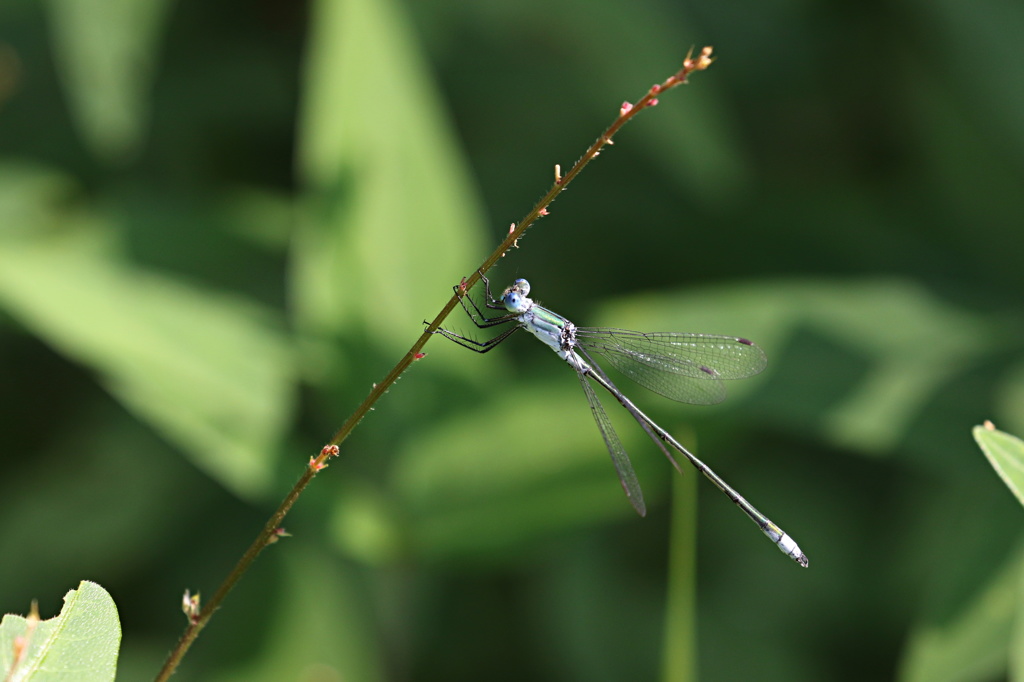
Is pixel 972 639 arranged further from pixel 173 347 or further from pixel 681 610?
pixel 173 347

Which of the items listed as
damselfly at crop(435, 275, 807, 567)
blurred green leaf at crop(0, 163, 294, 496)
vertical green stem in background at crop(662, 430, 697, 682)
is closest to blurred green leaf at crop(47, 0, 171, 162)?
blurred green leaf at crop(0, 163, 294, 496)

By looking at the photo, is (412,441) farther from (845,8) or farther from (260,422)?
(845,8)

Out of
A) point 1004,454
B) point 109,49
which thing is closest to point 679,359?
point 1004,454

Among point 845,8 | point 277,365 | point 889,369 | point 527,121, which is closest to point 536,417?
point 277,365

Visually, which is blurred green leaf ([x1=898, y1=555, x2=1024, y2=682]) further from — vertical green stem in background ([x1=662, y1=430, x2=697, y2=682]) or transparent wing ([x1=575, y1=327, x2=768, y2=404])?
transparent wing ([x1=575, y1=327, x2=768, y2=404])

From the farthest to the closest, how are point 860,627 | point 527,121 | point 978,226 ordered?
1. point 527,121
2. point 978,226
3. point 860,627

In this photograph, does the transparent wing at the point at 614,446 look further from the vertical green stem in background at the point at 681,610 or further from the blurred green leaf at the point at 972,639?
the blurred green leaf at the point at 972,639
